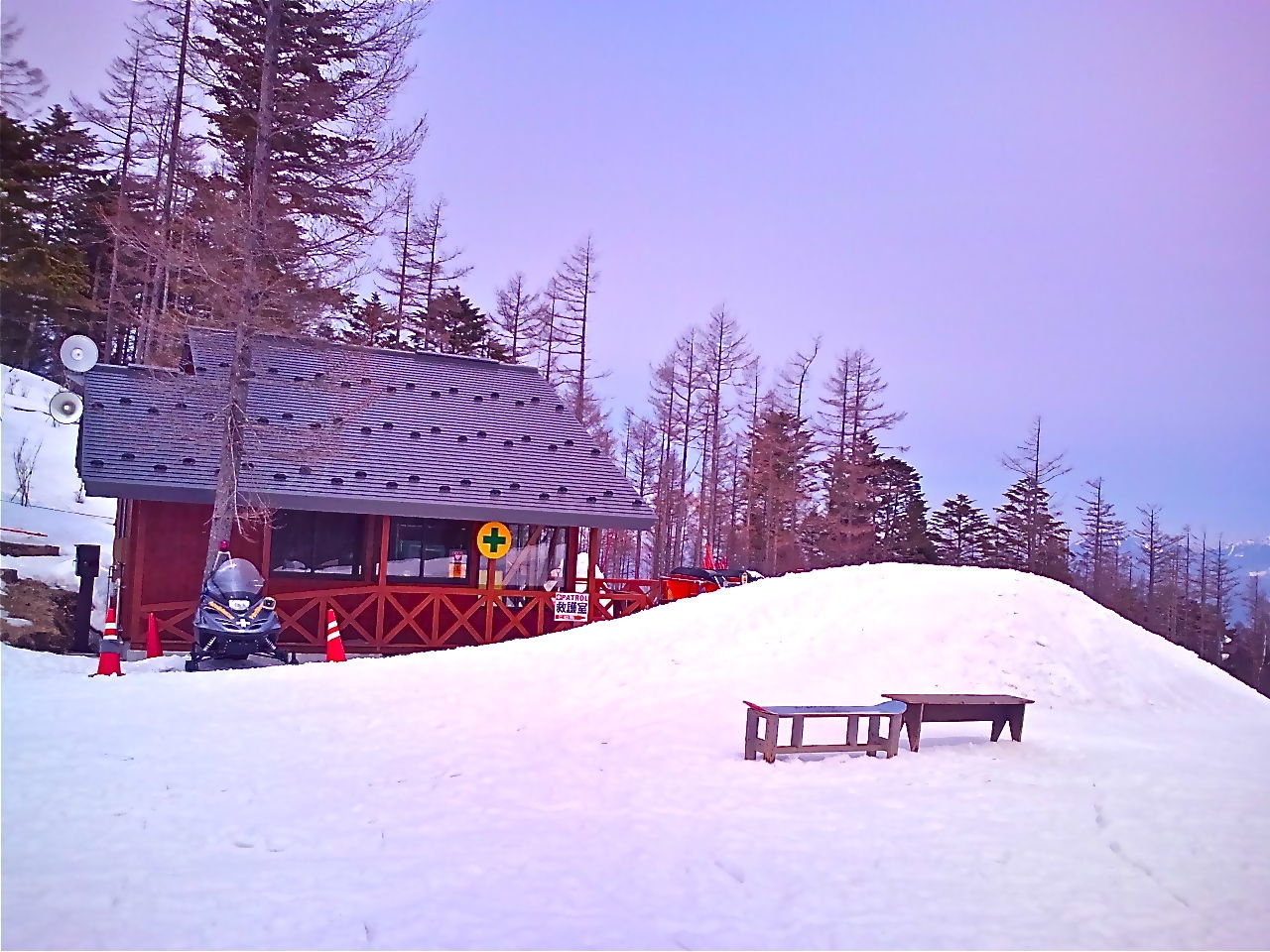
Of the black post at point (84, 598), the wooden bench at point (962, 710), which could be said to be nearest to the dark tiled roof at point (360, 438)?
the black post at point (84, 598)

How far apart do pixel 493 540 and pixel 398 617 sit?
2.04 metres

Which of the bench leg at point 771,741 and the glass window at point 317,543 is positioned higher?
the glass window at point 317,543

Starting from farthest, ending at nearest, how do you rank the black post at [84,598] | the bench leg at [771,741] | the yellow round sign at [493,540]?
1. the yellow round sign at [493,540]
2. the black post at [84,598]
3. the bench leg at [771,741]

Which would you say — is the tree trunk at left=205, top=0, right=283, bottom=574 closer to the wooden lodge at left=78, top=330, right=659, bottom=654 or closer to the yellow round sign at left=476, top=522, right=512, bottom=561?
the wooden lodge at left=78, top=330, right=659, bottom=654

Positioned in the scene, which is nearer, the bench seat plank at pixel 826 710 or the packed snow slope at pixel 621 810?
the packed snow slope at pixel 621 810

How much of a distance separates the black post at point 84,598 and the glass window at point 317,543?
2555 mm

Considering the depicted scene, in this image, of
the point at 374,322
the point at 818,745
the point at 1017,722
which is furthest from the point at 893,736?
the point at 374,322

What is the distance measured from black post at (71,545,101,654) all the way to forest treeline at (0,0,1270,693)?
3173mm

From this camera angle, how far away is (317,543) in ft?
Result: 52.6

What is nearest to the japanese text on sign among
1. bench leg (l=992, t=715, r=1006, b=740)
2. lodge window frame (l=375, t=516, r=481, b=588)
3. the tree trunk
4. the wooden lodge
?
the wooden lodge

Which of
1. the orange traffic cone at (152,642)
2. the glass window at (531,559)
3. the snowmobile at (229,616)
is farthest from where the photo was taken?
the glass window at (531,559)

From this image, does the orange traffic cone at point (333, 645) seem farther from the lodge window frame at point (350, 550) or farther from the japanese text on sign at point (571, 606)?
the japanese text on sign at point (571, 606)

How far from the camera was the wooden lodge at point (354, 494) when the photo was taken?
14.6 m

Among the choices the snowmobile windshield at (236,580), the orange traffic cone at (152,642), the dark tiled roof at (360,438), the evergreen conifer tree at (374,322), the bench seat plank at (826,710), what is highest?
the evergreen conifer tree at (374,322)
